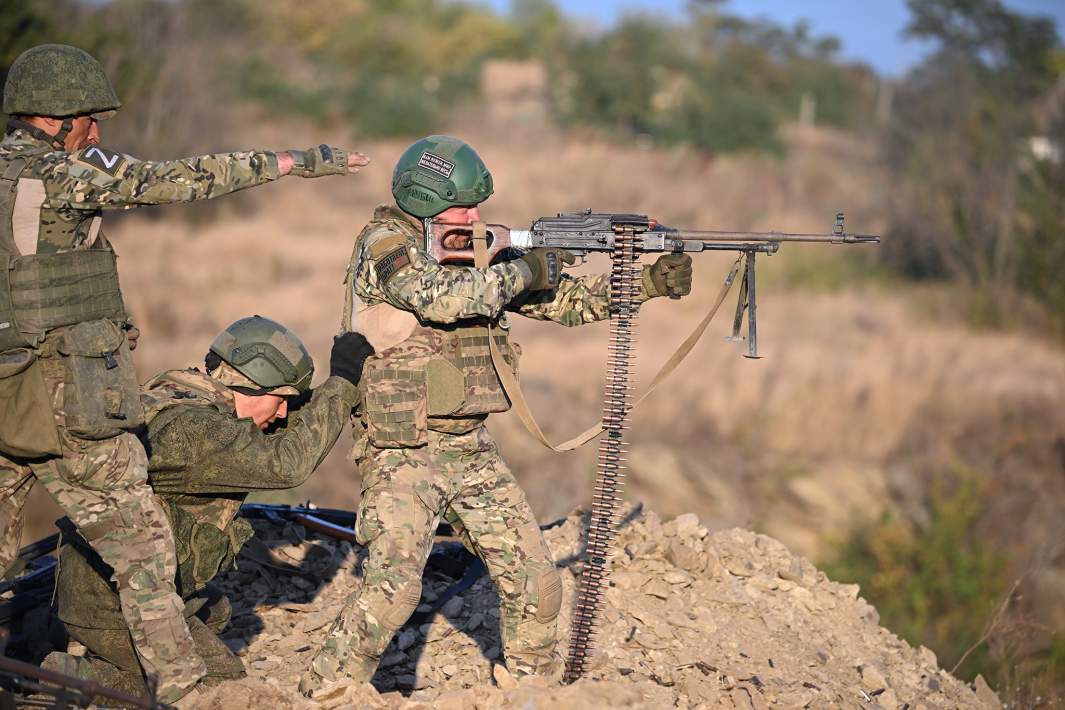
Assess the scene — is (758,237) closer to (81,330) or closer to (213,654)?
(81,330)

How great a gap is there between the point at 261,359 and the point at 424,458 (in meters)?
0.85

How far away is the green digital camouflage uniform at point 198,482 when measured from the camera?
16.4ft

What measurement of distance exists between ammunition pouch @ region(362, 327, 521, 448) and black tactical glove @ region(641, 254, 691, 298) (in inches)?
33.9

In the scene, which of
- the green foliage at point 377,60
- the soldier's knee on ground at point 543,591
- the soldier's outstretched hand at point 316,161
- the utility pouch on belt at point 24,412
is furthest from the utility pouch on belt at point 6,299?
the green foliage at point 377,60

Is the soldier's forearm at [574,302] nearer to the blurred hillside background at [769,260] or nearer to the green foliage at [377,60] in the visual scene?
the blurred hillside background at [769,260]

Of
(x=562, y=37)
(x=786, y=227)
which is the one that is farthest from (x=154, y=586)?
(x=562, y=37)

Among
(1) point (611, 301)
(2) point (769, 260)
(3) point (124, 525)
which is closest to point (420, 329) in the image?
(1) point (611, 301)

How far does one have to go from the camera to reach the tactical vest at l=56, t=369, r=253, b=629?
5.13 m

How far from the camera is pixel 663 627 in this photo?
6445 millimetres

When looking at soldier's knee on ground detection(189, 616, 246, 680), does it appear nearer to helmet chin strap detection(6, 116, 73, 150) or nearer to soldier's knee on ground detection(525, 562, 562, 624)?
soldier's knee on ground detection(525, 562, 562, 624)

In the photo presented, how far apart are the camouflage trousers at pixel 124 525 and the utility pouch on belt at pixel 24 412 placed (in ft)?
0.17

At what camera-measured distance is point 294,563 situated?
274 inches

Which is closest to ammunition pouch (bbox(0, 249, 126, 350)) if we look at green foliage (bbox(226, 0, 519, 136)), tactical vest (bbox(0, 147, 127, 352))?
tactical vest (bbox(0, 147, 127, 352))

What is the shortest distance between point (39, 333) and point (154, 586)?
1117 mm
